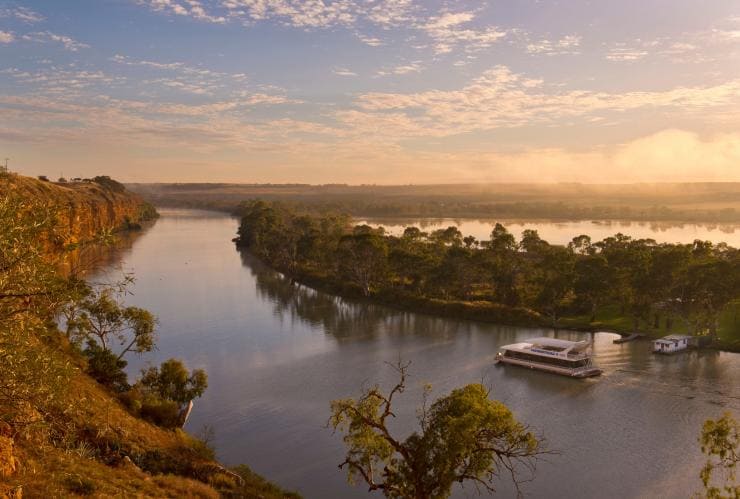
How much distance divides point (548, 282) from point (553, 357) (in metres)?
19.5

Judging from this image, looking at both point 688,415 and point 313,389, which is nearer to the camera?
point 688,415

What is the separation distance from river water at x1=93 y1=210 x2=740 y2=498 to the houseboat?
91 centimetres

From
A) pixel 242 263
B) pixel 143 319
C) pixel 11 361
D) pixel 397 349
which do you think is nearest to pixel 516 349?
pixel 397 349

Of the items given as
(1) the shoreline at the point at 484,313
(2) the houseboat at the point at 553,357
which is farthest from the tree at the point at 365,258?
(2) the houseboat at the point at 553,357

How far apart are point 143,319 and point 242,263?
79.3m

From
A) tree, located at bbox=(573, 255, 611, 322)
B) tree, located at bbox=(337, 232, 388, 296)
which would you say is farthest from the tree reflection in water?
tree, located at bbox=(573, 255, 611, 322)

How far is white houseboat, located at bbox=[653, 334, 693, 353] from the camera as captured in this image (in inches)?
2119

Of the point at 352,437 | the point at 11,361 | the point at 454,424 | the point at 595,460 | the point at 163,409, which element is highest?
the point at 11,361

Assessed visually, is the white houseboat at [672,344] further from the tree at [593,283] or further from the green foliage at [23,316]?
the green foliage at [23,316]

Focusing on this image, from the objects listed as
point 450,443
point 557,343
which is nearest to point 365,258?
point 557,343

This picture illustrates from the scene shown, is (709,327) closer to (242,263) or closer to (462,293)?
(462,293)

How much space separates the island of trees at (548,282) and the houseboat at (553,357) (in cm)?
1475

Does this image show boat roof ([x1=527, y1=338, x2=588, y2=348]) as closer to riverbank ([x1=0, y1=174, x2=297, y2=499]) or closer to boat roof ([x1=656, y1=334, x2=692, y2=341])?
boat roof ([x1=656, y1=334, x2=692, y2=341])

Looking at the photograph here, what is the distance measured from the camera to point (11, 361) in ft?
41.3
